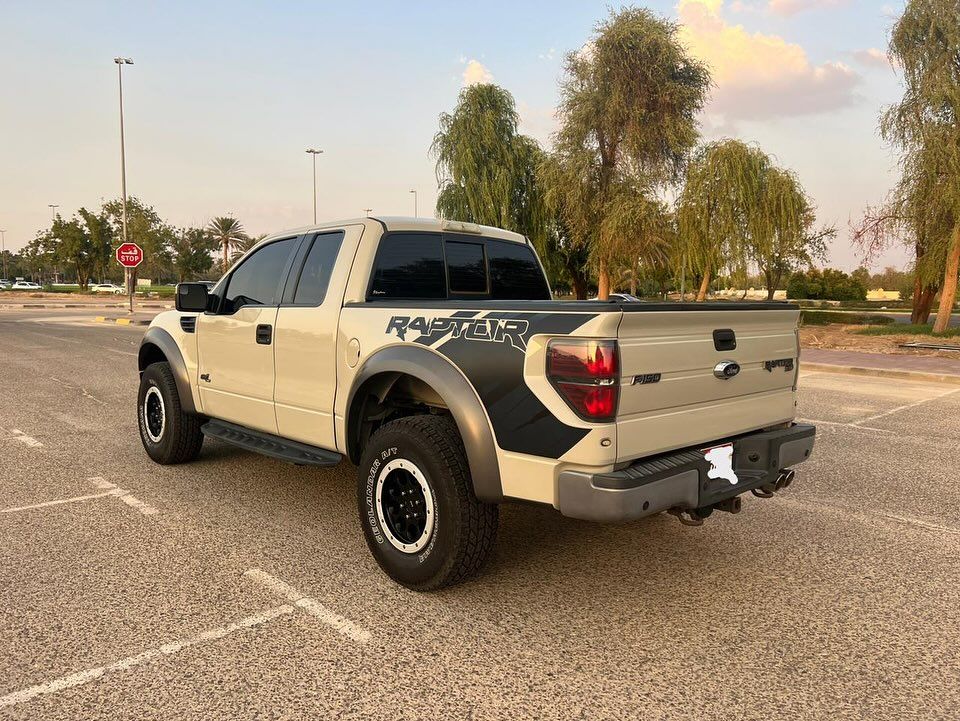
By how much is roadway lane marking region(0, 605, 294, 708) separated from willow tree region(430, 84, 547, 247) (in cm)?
2977

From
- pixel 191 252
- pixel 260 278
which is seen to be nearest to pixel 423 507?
pixel 260 278

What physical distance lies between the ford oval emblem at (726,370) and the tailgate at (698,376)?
18mm

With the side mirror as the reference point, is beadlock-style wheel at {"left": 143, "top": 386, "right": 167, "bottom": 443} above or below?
below

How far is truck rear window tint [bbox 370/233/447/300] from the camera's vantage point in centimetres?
422

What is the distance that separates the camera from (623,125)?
90.3 ft

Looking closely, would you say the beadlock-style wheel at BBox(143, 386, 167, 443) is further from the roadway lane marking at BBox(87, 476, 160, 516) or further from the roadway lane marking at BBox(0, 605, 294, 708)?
the roadway lane marking at BBox(0, 605, 294, 708)

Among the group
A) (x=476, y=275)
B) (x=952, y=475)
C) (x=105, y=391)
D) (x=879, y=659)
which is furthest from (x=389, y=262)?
(x=105, y=391)

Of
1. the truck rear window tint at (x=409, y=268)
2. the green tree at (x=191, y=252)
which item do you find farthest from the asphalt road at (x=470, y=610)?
the green tree at (x=191, y=252)

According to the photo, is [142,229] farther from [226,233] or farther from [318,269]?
[318,269]

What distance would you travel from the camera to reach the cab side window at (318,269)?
4.32 m

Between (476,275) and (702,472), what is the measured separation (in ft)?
7.00

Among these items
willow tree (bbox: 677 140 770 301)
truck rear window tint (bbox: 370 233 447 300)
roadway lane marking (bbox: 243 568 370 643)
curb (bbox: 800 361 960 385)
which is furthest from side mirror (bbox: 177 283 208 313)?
willow tree (bbox: 677 140 770 301)

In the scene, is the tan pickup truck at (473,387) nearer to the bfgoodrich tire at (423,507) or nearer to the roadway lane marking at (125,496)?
the bfgoodrich tire at (423,507)

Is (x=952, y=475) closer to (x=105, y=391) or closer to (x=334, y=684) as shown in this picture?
(x=334, y=684)
